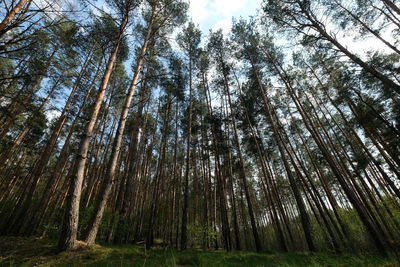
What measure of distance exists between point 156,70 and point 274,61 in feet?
27.6

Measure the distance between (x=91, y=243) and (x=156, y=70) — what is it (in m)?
9.66

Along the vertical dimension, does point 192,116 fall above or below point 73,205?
above

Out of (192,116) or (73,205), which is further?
(192,116)

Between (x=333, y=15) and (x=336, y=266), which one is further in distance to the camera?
(x=333, y=15)

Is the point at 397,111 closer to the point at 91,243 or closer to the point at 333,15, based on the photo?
the point at 333,15

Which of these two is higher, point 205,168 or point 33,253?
point 205,168

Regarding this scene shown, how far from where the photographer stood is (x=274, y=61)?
37.8ft

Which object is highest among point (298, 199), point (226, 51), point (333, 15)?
point (226, 51)

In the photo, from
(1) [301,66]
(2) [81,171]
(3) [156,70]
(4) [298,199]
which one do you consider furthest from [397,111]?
(2) [81,171]

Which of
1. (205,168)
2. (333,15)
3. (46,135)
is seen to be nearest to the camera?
(333,15)

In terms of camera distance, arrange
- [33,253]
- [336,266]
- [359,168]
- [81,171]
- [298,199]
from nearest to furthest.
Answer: [336,266] < [33,253] < [81,171] < [298,199] < [359,168]

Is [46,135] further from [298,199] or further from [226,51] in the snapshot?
[298,199]

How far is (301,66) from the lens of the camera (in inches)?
508

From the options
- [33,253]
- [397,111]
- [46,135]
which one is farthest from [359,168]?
[46,135]
